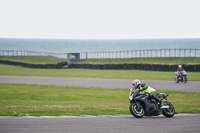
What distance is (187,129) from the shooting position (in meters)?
10.4

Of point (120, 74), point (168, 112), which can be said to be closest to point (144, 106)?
point (168, 112)

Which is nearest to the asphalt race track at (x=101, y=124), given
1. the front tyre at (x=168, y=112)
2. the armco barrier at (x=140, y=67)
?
the front tyre at (x=168, y=112)

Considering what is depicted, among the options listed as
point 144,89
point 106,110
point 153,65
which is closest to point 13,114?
point 106,110

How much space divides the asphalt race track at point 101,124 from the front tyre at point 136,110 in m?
0.18

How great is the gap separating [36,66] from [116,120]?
48.2m

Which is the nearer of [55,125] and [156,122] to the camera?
[55,125]

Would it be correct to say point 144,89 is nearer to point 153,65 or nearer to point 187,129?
point 187,129

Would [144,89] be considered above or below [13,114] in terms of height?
above

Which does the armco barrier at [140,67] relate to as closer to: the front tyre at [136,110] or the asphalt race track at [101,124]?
the asphalt race track at [101,124]

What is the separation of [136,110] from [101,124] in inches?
77.7

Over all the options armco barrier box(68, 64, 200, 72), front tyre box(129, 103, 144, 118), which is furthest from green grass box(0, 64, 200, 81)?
front tyre box(129, 103, 144, 118)

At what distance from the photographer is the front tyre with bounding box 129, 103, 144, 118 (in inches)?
505

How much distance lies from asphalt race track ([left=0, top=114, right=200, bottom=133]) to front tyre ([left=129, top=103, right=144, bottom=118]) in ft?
0.60

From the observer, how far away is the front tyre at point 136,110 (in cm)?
1284
